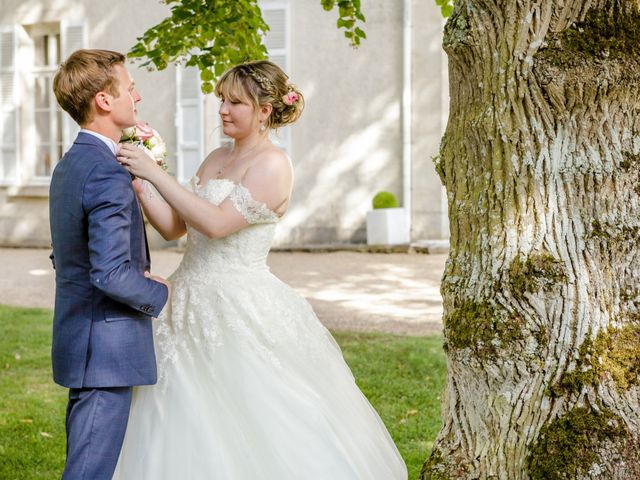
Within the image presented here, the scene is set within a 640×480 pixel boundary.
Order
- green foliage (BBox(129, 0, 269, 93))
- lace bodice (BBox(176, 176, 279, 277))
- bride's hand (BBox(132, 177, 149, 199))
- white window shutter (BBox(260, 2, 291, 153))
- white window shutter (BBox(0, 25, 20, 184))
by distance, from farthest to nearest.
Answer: white window shutter (BBox(0, 25, 20, 184)), white window shutter (BBox(260, 2, 291, 153)), green foliage (BBox(129, 0, 269, 93)), lace bodice (BBox(176, 176, 279, 277)), bride's hand (BBox(132, 177, 149, 199))

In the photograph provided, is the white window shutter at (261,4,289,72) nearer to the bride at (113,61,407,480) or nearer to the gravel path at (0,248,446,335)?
the gravel path at (0,248,446,335)

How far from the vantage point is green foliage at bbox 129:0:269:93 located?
5.68 meters

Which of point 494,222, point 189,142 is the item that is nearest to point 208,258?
point 494,222

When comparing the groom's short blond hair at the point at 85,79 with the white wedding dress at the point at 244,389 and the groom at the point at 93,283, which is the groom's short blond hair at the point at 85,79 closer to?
the groom at the point at 93,283

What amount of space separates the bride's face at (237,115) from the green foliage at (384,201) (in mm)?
9400

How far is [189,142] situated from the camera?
1375 centimetres

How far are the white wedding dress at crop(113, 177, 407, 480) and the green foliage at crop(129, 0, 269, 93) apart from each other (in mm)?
2539

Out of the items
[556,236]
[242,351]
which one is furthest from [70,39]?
[556,236]

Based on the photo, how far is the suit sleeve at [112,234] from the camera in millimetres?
2623

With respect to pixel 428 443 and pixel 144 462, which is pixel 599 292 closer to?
pixel 144 462

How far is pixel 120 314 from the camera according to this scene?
2.81 m

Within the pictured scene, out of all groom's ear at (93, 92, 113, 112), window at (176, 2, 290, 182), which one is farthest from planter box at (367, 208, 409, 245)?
groom's ear at (93, 92, 113, 112)

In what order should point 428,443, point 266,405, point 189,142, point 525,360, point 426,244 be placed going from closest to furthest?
point 525,360
point 266,405
point 428,443
point 426,244
point 189,142

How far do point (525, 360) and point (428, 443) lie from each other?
2024 mm
